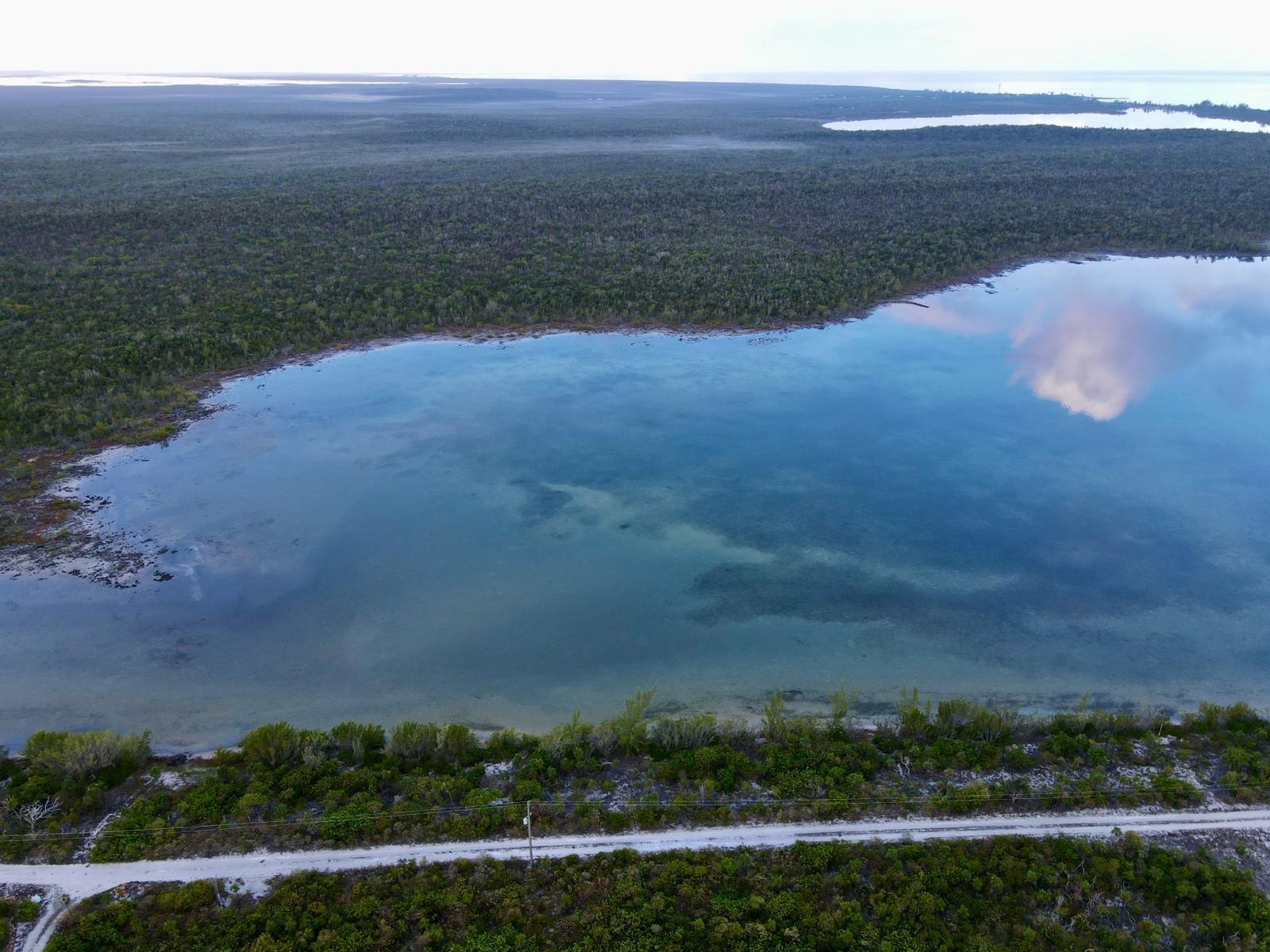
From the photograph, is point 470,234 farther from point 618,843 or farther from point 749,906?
point 749,906

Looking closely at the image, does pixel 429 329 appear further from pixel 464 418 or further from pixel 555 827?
pixel 555 827

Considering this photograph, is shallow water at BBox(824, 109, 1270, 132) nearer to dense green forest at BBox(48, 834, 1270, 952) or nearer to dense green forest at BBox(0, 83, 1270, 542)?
dense green forest at BBox(0, 83, 1270, 542)

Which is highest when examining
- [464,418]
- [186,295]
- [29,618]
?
[186,295]

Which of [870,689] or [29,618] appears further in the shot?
[29,618]

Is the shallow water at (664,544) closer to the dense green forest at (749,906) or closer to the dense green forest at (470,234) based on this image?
the dense green forest at (749,906)

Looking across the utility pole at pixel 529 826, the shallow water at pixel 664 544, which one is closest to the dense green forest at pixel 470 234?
the shallow water at pixel 664 544

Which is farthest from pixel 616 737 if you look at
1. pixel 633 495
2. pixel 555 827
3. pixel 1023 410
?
pixel 1023 410

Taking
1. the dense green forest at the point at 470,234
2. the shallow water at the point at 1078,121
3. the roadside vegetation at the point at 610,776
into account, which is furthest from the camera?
the shallow water at the point at 1078,121
